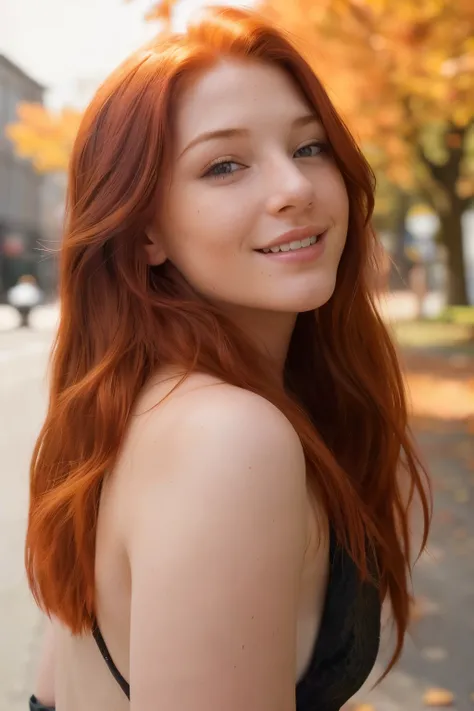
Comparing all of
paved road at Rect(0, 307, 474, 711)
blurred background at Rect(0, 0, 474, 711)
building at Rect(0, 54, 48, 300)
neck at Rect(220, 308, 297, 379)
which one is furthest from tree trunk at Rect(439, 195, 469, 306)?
neck at Rect(220, 308, 297, 379)

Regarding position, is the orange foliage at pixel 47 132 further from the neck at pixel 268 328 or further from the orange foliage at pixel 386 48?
the neck at pixel 268 328

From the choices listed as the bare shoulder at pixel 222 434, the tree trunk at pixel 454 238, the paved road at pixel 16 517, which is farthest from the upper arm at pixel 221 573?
the tree trunk at pixel 454 238

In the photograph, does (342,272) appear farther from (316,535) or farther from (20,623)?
(20,623)

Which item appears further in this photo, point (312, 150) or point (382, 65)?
point (382, 65)

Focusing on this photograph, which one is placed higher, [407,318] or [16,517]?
[16,517]

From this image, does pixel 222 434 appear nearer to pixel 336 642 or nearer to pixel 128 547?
pixel 128 547

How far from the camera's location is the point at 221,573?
1.04 meters

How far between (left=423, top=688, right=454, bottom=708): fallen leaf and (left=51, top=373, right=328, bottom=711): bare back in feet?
6.53

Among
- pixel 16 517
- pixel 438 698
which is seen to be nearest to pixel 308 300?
pixel 438 698

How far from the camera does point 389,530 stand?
171cm

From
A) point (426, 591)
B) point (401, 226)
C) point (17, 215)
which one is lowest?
point (401, 226)

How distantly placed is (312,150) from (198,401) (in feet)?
1.93

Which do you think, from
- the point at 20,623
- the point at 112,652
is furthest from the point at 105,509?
the point at 20,623

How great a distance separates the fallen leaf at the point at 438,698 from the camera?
304 centimetres
